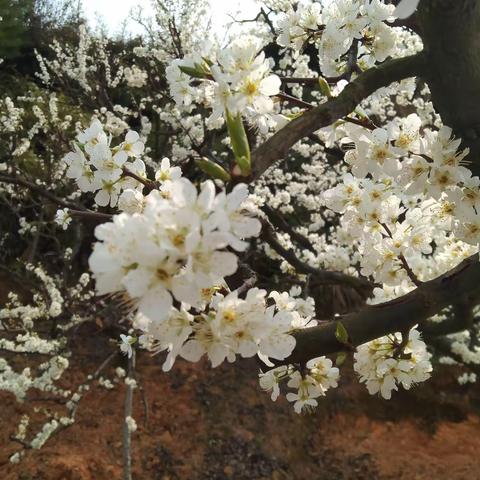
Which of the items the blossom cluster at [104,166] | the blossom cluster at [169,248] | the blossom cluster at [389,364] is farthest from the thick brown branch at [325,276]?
the blossom cluster at [169,248]

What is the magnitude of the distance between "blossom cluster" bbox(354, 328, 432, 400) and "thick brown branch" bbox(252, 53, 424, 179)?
0.63 meters

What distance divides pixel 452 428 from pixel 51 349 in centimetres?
373

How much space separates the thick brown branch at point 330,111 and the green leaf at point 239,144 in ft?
0.05

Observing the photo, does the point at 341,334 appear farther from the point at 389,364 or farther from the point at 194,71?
the point at 194,71

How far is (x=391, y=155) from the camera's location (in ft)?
4.04

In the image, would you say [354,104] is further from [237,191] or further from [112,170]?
[112,170]

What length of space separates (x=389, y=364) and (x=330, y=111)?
73cm

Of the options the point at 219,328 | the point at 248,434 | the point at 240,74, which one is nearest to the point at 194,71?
the point at 240,74

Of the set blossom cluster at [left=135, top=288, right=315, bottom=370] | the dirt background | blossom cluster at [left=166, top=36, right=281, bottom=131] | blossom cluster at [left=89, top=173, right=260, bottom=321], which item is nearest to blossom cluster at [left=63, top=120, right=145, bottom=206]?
blossom cluster at [left=166, top=36, right=281, bottom=131]

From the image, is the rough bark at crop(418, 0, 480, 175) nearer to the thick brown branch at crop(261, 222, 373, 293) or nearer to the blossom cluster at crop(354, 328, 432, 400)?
the blossom cluster at crop(354, 328, 432, 400)

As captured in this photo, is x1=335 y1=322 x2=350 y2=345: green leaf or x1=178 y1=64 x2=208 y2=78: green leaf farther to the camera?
x1=335 y1=322 x2=350 y2=345: green leaf

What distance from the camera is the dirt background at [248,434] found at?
161 inches

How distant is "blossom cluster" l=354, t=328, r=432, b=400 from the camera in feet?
4.38

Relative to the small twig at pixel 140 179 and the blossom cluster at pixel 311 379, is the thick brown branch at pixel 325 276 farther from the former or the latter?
the small twig at pixel 140 179
